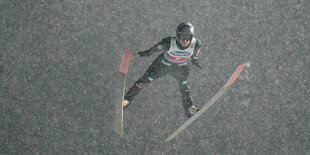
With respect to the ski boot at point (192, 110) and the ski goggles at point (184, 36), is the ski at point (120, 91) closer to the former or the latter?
the ski boot at point (192, 110)

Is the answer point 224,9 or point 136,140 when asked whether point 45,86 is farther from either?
point 224,9

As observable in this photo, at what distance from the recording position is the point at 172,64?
6.41 meters

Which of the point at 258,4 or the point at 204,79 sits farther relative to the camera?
the point at 258,4

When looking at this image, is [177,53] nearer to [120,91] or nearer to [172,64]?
[172,64]

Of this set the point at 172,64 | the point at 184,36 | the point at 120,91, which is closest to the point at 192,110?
the point at 172,64

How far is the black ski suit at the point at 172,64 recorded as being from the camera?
603 cm

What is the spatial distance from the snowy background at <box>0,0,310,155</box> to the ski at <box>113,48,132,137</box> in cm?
13

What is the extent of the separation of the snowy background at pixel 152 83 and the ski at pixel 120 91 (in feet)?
0.42

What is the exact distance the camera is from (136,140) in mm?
7156

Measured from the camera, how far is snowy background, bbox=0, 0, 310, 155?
7164 millimetres

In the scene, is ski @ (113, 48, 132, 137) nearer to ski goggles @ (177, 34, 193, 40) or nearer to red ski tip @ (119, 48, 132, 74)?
red ski tip @ (119, 48, 132, 74)

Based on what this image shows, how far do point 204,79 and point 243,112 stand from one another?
1.23m

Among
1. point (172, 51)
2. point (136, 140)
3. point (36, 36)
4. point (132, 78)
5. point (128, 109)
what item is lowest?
point (136, 140)

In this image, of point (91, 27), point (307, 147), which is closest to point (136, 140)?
point (91, 27)
